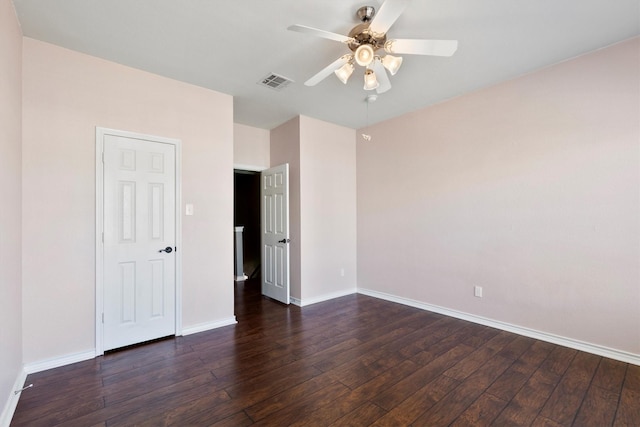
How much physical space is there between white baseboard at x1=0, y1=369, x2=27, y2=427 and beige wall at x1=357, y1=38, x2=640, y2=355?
3.97 m

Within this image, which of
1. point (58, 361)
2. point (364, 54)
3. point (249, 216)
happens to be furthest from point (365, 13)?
point (249, 216)

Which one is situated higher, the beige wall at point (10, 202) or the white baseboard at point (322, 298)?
the beige wall at point (10, 202)

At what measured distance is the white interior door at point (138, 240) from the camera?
267 cm

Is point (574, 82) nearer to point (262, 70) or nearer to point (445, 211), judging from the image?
point (445, 211)

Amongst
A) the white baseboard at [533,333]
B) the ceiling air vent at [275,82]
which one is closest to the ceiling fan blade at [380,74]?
the ceiling air vent at [275,82]

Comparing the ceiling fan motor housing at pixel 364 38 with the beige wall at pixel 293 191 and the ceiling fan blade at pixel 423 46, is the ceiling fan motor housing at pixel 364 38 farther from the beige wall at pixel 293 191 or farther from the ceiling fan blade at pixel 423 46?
the beige wall at pixel 293 191

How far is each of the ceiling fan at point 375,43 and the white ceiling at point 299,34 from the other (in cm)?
19

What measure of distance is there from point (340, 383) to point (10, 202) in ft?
8.95

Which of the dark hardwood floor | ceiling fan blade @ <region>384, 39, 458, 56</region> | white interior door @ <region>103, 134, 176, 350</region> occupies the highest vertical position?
ceiling fan blade @ <region>384, 39, 458, 56</region>

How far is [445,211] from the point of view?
3656mm

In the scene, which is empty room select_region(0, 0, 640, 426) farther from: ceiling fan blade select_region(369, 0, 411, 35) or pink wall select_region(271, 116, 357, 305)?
pink wall select_region(271, 116, 357, 305)

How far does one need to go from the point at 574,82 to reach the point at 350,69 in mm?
2271

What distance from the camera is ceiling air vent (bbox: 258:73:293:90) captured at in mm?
2994

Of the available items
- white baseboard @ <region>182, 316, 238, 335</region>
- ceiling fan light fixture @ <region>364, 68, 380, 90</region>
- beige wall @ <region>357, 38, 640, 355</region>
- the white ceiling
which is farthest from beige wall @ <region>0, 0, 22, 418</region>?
beige wall @ <region>357, 38, 640, 355</region>
